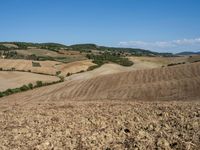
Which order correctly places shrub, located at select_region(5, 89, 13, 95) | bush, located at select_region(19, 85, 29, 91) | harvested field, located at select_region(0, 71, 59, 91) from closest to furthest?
shrub, located at select_region(5, 89, 13, 95)
bush, located at select_region(19, 85, 29, 91)
harvested field, located at select_region(0, 71, 59, 91)

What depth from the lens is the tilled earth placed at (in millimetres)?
13547

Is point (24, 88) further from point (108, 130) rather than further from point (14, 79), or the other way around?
point (108, 130)

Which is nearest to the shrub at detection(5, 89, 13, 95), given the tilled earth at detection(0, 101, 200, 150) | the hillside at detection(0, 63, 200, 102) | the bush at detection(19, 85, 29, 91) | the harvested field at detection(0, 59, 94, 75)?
the bush at detection(19, 85, 29, 91)

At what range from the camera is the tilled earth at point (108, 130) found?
13.5 m

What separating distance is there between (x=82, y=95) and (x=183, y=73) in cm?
1636

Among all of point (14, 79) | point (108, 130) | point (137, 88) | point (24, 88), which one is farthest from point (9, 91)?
point (108, 130)

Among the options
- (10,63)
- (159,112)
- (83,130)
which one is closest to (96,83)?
(159,112)

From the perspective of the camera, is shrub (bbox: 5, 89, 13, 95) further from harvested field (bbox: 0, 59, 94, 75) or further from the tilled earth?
the tilled earth

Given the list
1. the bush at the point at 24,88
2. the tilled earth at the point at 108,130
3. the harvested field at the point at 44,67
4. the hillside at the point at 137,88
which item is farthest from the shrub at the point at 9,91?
the tilled earth at the point at 108,130

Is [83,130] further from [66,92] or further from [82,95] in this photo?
[66,92]

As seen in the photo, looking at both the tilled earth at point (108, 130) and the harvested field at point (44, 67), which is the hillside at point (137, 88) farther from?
the harvested field at point (44, 67)

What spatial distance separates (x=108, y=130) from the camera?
15.7 m

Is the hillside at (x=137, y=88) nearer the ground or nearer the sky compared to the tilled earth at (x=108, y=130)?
nearer the ground

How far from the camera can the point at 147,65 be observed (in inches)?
4343
